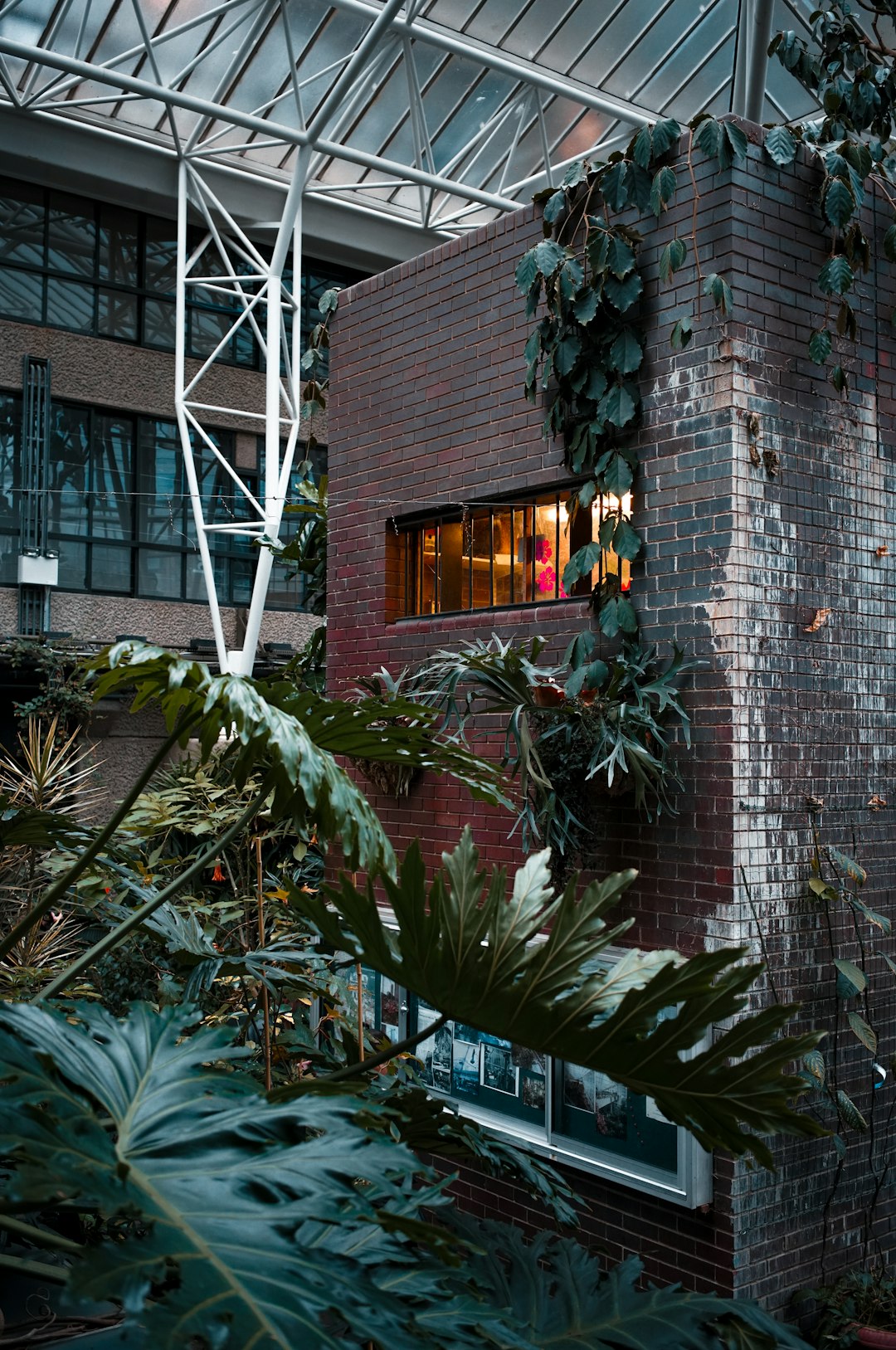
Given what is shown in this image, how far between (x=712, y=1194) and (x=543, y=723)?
2.17m

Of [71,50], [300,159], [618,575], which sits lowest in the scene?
[618,575]

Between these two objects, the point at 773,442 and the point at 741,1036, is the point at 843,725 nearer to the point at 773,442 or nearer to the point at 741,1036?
the point at 773,442

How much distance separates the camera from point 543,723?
18.9ft

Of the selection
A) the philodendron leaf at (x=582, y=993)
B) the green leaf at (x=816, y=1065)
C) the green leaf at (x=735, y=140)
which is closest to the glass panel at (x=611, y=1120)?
the green leaf at (x=816, y=1065)

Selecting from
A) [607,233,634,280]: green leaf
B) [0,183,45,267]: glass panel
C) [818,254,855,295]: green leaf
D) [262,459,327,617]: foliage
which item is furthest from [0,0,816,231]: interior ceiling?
[818,254,855,295]: green leaf

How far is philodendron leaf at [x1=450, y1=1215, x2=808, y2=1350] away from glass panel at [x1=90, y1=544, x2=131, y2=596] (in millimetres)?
13040

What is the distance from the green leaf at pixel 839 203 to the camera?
5.39 metres

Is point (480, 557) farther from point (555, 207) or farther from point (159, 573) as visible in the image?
point (159, 573)

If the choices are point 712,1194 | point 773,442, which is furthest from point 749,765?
point 712,1194

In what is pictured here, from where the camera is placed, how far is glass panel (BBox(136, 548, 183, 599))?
1512cm

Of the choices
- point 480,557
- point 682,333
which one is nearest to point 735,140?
point 682,333

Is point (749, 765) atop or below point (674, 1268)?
atop

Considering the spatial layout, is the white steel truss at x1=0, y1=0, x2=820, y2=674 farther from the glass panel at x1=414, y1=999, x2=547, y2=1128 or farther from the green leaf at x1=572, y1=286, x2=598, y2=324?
the glass panel at x1=414, y1=999, x2=547, y2=1128

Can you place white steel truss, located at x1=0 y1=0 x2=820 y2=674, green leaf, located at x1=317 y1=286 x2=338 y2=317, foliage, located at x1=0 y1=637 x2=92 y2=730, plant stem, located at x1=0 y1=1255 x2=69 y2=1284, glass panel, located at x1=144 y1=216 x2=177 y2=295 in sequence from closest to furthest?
plant stem, located at x1=0 y1=1255 x2=69 y2=1284
green leaf, located at x1=317 y1=286 x2=338 y2=317
foliage, located at x1=0 y1=637 x2=92 y2=730
white steel truss, located at x1=0 y1=0 x2=820 y2=674
glass panel, located at x1=144 y1=216 x2=177 y2=295
